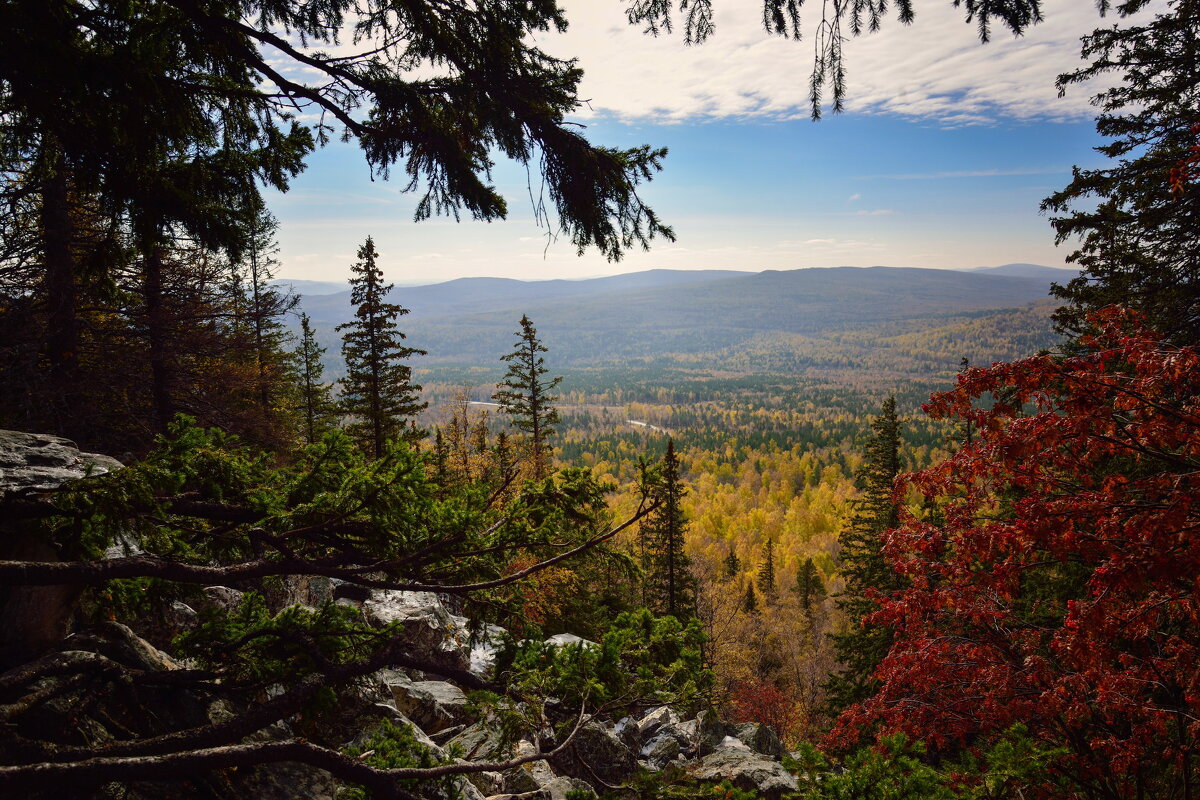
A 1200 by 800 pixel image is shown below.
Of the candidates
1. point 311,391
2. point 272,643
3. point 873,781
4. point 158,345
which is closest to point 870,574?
point 873,781

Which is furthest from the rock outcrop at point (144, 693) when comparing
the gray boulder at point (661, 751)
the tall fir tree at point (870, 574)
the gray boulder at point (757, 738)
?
the tall fir tree at point (870, 574)

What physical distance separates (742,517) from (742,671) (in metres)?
60.8

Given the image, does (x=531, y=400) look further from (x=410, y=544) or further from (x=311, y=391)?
(x=410, y=544)

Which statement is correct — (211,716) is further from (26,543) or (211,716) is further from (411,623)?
(411,623)

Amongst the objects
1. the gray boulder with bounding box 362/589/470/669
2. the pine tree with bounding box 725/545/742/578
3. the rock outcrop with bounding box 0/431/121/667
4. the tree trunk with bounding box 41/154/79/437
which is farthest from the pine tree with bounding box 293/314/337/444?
the pine tree with bounding box 725/545/742/578

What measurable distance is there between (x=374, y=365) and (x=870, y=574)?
65.0 feet

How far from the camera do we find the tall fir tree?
17.9m

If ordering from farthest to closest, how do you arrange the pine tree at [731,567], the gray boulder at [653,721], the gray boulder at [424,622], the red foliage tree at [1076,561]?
the pine tree at [731,567] → the gray boulder at [653,721] → the gray boulder at [424,622] → the red foliage tree at [1076,561]

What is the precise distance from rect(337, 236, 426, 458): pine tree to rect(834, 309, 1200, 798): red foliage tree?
58.6 feet

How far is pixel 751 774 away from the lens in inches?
344

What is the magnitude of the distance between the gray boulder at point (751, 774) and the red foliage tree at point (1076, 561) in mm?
2490

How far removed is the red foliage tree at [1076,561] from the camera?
14.5 ft

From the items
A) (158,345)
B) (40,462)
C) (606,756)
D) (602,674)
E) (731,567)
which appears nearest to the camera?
(602,674)

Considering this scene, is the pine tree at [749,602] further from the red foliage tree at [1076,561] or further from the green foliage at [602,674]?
the green foliage at [602,674]
